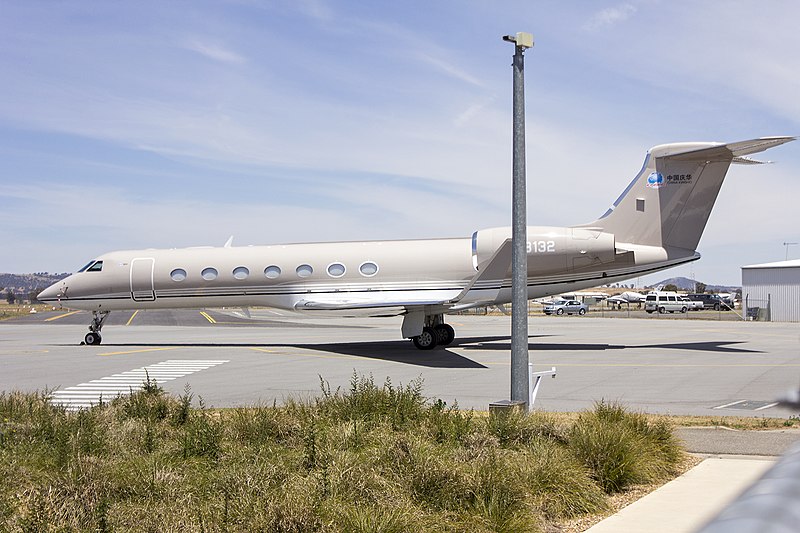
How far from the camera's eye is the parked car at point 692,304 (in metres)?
78.4

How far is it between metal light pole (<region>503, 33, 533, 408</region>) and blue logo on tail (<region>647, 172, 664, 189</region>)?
1550 cm

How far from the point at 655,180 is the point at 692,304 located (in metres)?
58.5

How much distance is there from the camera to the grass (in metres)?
6.54

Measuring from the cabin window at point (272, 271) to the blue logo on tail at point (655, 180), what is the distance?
1220cm

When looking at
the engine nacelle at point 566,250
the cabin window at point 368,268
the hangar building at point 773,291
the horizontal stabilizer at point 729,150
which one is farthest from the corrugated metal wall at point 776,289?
the cabin window at point 368,268

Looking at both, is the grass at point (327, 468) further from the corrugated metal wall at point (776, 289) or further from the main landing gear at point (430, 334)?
→ the corrugated metal wall at point (776, 289)

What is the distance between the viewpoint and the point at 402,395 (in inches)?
433

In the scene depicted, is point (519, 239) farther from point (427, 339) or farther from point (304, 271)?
point (304, 271)

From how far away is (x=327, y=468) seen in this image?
25.4ft

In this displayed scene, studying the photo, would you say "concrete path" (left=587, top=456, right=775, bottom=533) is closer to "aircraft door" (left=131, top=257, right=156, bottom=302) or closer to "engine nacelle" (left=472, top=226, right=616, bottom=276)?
"engine nacelle" (left=472, top=226, right=616, bottom=276)

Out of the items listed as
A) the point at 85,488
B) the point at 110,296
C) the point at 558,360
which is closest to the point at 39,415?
the point at 85,488

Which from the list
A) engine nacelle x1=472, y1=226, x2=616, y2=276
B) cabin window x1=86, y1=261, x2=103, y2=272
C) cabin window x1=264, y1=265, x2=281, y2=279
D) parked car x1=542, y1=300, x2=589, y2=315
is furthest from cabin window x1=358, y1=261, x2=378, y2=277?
parked car x1=542, y1=300, x2=589, y2=315

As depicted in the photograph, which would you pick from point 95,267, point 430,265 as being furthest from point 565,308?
point 95,267

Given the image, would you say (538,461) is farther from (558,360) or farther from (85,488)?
(558,360)
